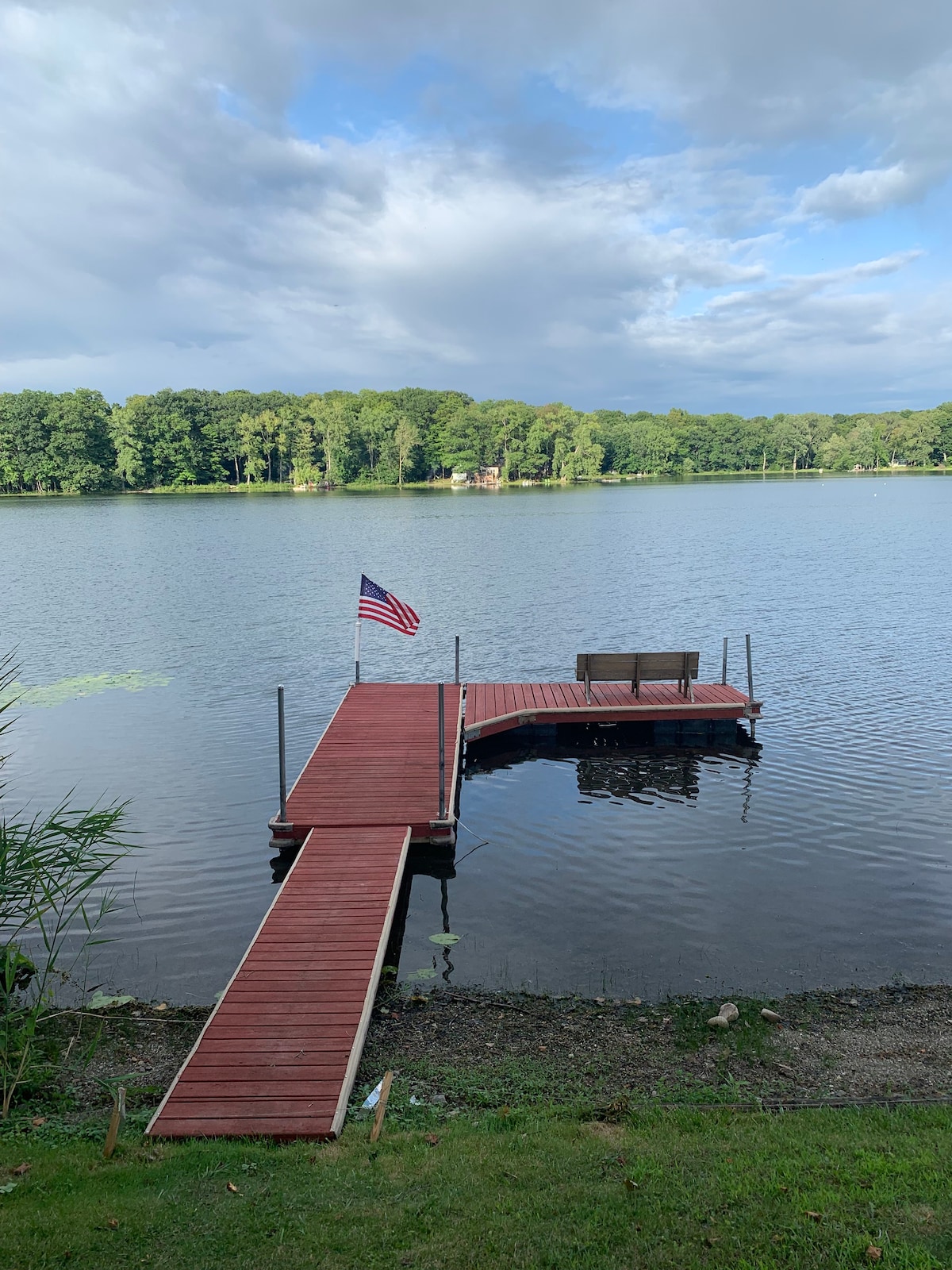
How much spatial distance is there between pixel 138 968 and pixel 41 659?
1848 centimetres

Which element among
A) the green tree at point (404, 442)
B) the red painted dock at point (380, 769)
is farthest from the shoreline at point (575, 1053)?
the green tree at point (404, 442)

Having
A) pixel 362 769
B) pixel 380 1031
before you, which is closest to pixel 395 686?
pixel 362 769

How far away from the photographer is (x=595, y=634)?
92.1 ft

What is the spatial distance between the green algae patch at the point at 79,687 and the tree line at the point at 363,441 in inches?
4127

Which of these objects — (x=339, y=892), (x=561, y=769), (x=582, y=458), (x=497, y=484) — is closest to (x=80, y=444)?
(x=497, y=484)

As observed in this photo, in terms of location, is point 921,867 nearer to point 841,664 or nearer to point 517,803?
point 517,803

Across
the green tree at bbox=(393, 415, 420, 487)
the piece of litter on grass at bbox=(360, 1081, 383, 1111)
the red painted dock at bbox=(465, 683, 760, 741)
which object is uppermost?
the green tree at bbox=(393, 415, 420, 487)

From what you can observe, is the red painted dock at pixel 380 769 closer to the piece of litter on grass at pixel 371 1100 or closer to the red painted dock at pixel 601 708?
the red painted dock at pixel 601 708

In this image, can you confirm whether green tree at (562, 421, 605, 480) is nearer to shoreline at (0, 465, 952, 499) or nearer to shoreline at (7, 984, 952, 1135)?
shoreline at (0, 465, 952, 499)

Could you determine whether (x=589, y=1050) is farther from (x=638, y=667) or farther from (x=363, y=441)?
(x=363, y=441)

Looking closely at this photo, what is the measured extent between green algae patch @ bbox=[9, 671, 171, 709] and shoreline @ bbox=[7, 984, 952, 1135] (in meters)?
14.3

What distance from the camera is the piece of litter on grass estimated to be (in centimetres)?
671

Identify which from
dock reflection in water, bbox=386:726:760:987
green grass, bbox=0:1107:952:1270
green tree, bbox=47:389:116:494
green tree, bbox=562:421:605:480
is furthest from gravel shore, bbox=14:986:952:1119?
green tree, bbox=562:421:605:480

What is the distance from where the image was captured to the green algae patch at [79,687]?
69.7ft
